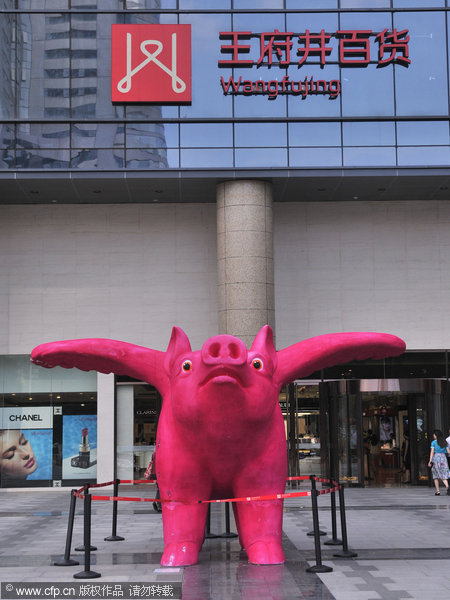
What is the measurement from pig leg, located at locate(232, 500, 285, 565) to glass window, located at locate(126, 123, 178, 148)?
12390 mm

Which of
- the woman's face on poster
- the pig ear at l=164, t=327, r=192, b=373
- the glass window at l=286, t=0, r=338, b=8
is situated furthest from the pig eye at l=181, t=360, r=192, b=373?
the glass window at l=286, t=0, r=338, b=8

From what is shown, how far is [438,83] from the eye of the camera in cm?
1988

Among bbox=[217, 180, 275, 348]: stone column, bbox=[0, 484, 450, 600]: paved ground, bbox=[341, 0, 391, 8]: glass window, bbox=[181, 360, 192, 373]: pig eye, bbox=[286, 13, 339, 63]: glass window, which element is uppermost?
bbox=[341, 0, 391, 8]: glass window

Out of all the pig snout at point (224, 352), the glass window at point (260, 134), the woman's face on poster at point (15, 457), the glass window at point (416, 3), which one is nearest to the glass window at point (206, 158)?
the glass window at point (260, 134)

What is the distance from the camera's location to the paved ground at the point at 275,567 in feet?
26.2

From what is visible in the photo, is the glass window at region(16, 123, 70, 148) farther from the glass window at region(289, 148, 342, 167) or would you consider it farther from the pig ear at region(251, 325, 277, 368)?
the pig ear at region(251, 325, 277, 368)

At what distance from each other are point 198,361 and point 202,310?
12431mm

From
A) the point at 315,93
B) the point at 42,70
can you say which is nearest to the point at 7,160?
the point at 42,70

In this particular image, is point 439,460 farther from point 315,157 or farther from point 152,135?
point 152,135

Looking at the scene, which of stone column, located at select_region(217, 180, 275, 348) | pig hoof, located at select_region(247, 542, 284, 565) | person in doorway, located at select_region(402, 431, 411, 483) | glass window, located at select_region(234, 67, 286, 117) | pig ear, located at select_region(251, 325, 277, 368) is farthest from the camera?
person in doorway, located at select_region(402, 431, 411, 483)

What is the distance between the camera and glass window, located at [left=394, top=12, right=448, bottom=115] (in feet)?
65.1

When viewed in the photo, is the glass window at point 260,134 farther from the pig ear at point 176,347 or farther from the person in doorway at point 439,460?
the pig ear at point 176,347

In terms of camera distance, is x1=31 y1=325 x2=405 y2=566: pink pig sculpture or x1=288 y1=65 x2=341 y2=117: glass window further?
x1=288 y1=65 x2=341 y2=117: glass window

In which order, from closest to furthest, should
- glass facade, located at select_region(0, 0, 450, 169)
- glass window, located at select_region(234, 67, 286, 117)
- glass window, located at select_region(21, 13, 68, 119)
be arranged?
1. glass facade, located at select_region(0, 0, 450, 169)
2. glass window, located at select_region(234, 67, 286, 117)
3. glass window, located at select_region(21, 13, 68, 119)
